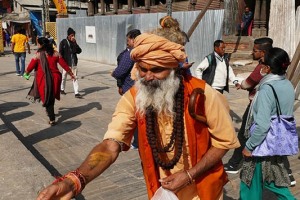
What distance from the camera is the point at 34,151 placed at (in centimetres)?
518

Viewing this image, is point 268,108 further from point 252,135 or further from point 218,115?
point 218,115

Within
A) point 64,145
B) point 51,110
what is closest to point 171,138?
point 64,145

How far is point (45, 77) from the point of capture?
6320mm

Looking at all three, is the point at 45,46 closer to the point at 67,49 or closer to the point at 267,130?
the point at 67,49

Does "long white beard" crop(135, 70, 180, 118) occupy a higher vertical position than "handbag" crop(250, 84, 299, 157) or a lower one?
higher

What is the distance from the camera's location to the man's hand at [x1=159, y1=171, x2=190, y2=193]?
179 cm

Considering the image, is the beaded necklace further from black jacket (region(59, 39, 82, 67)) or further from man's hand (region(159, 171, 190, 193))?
black jacket (region(59, 39, 82, 67))

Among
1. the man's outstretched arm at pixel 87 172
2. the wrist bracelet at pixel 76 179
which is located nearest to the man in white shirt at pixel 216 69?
the man's outstretched arm at pixel 87 172

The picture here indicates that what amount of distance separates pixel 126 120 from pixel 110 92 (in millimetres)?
8031

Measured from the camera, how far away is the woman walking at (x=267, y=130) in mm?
2682

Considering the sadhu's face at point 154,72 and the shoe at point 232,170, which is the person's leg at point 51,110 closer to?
the shoe at point 232,170

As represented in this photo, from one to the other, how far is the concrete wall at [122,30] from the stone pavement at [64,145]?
6.67ft

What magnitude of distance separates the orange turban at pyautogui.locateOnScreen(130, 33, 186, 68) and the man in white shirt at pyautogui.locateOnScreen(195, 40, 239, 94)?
11.7 feet

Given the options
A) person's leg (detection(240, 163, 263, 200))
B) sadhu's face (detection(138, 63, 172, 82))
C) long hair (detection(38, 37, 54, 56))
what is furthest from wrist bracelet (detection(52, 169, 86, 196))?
→ long hair (detection(38, 37, 54, 56))
